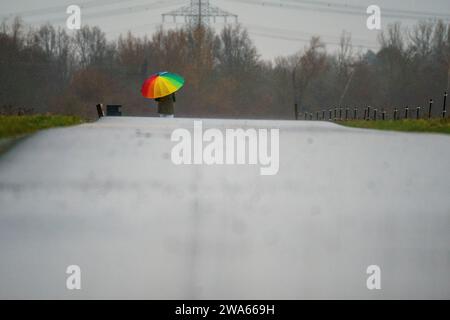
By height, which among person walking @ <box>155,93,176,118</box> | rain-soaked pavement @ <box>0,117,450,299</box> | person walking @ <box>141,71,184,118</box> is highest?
person walking @ <box>141,71,184,118</box>

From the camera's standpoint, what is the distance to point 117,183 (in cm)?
686

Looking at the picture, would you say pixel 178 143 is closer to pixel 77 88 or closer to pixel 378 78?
pixel 77 88

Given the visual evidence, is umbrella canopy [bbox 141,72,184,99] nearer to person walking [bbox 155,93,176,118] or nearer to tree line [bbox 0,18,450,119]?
person walking [bbox 155,93,176,118]

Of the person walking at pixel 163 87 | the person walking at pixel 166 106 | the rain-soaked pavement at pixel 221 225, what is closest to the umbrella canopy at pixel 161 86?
the person walking at pixel 163 87

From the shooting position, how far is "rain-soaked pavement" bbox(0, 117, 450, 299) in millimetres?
3832

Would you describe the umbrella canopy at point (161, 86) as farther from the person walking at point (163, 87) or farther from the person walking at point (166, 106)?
the person walking at point (166, 106)

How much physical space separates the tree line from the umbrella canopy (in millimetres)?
33043

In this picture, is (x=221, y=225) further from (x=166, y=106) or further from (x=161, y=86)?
(x=166, y=106)

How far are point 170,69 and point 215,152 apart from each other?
55.6 metres

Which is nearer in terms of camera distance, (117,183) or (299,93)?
(117,183)

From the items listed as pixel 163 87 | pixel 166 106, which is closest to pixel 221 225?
pixel 163 87

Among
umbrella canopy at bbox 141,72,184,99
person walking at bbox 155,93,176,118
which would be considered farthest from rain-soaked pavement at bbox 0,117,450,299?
person walking at bbox 155,93,176,118

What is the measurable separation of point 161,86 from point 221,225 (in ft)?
38.0

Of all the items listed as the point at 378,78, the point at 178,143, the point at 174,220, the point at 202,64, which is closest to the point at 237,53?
the point at 202,64
